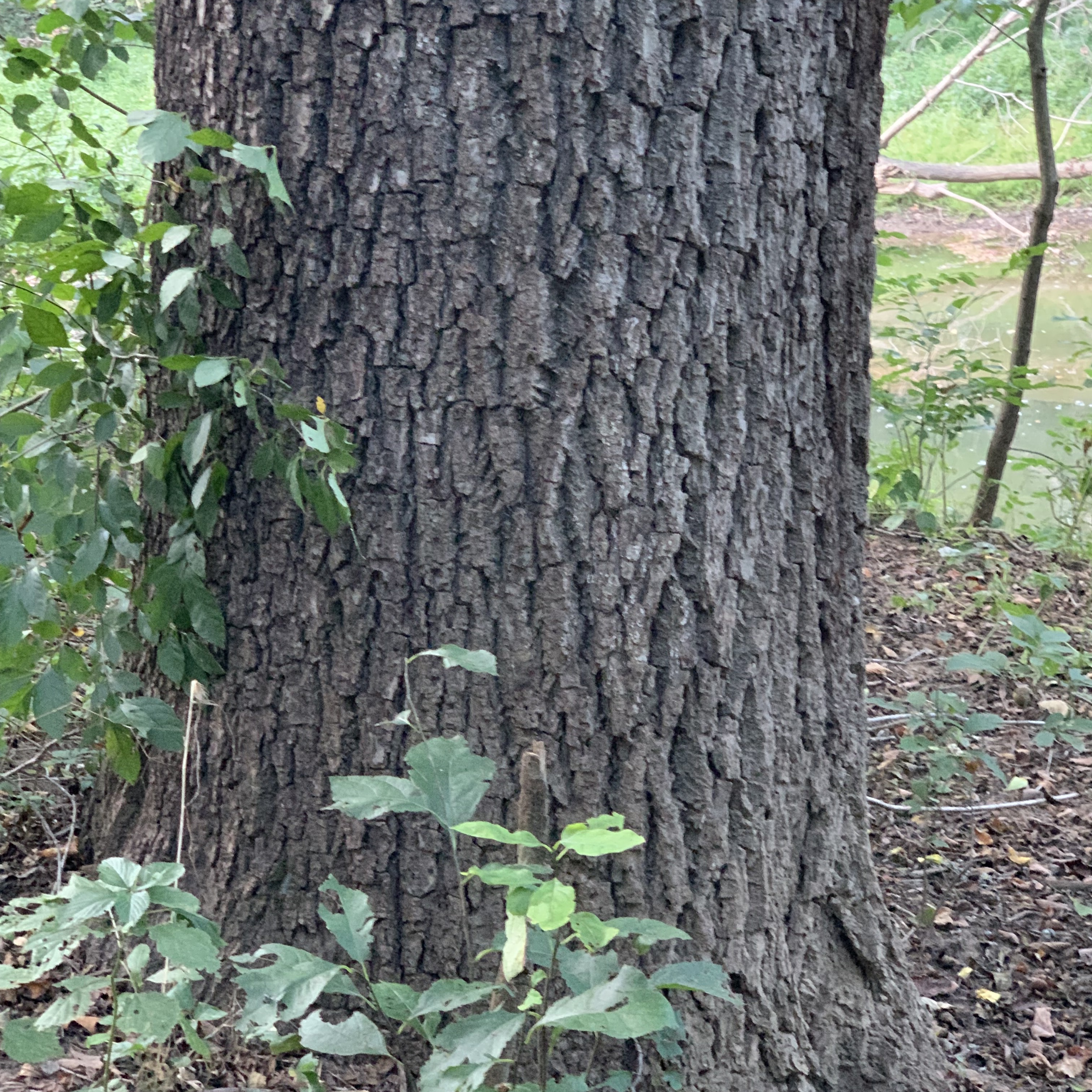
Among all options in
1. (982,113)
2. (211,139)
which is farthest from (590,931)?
(982,113)

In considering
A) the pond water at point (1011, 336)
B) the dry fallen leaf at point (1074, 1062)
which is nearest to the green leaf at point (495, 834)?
the dry fallen leaf at point (1074, 1062)

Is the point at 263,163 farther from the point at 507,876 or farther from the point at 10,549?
the point at 507,876

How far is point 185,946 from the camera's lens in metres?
1.14

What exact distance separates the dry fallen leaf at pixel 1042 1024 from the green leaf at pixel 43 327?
6.39 ft

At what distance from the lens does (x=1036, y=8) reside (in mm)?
3867

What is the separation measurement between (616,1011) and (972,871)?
1505 mm

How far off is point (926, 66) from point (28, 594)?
53.7 ft

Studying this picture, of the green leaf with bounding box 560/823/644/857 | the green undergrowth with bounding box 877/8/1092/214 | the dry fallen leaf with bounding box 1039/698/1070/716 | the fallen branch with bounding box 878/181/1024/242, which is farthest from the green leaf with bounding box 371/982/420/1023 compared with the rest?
the green undergrowth with bounding box 877/8/1092/214

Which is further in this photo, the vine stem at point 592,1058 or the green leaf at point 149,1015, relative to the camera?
the vine stem at point 592,1058

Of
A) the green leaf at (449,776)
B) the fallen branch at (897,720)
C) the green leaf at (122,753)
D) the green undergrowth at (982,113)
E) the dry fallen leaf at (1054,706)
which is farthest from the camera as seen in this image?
the green undergrowth at (982,113)

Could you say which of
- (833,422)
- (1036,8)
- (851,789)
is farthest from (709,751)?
(1036,8)

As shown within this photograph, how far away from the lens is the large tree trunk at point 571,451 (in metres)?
1.44

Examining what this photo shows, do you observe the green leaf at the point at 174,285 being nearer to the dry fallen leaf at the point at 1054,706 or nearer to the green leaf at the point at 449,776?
the green leaf at the point at 449,776

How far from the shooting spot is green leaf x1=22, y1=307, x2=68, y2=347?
1505 mm
